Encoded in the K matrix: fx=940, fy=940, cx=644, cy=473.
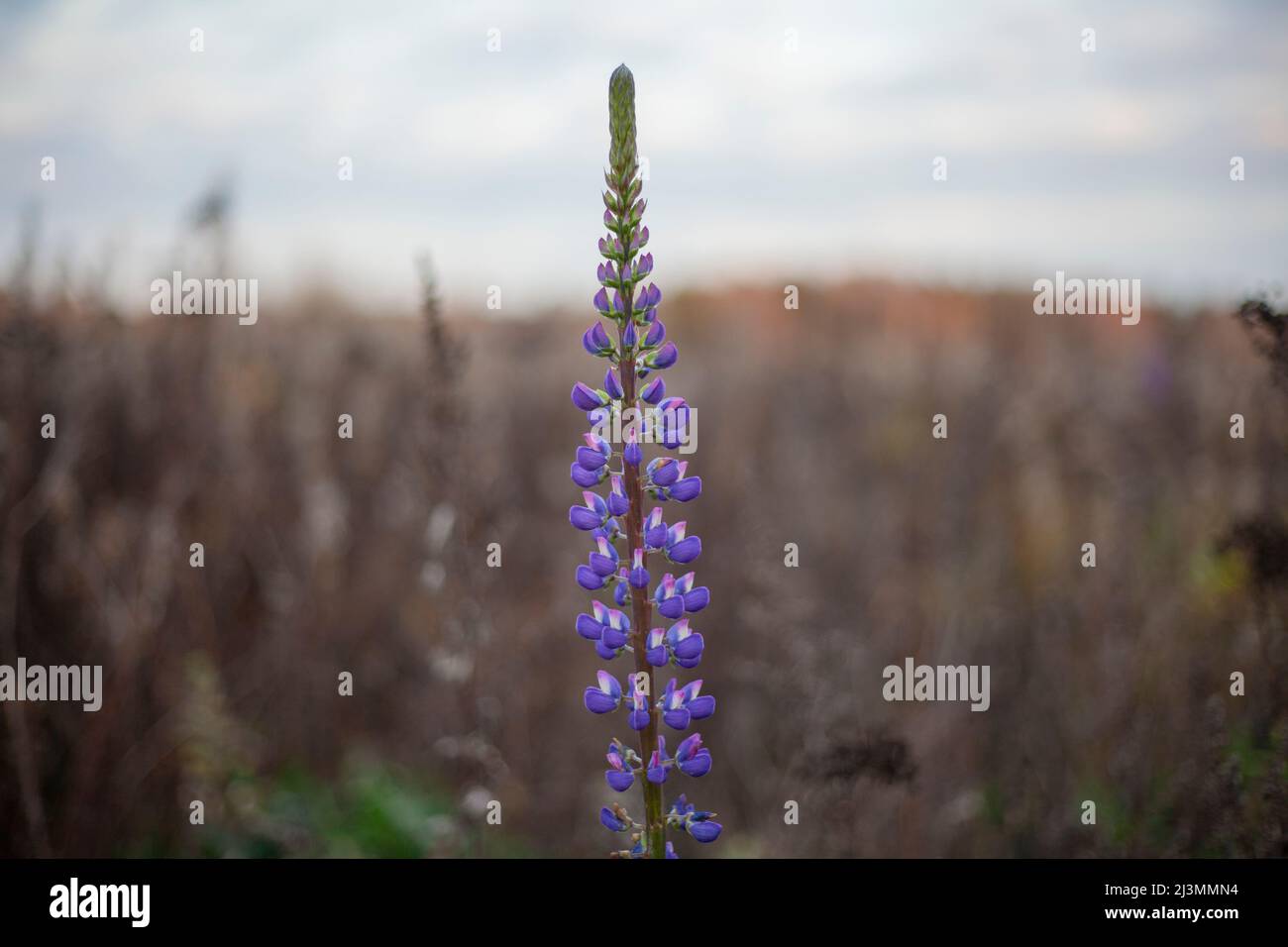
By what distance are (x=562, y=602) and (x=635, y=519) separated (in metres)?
4.36

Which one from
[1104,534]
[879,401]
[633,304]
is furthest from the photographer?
[879,401]

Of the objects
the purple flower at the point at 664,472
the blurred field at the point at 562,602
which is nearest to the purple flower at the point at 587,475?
the purple flower at the point at 664,472

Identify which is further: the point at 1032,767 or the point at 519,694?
the point at 519,694

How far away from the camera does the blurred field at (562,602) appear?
3969mm

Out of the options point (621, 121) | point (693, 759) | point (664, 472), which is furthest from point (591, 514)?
point (621, 121)

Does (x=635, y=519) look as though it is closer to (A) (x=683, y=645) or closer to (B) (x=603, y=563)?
(B) (x=603, y=563)

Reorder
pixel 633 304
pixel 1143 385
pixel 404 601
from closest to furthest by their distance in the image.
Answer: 1. pixel 633 304
2. pixel 404 601
3. pixel 1143 385

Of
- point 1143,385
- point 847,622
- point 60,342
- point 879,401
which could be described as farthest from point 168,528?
point 1143,385

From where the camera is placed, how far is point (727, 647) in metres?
6.36

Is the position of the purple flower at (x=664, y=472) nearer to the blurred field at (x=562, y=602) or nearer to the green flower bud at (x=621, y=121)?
the green flower bud at (x=621, y=121)

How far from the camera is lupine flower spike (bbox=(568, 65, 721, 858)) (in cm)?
197
